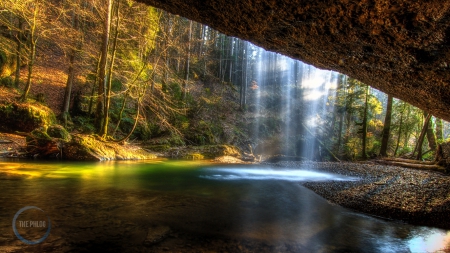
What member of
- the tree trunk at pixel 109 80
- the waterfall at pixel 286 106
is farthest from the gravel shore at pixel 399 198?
the waterfall at pixel 286 106

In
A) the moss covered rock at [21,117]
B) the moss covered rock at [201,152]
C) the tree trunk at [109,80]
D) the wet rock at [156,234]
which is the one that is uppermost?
the tree trunk at [109,80]

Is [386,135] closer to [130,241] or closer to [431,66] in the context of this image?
[431,66]

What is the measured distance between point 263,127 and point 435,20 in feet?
91.0

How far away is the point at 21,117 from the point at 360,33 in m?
16.4

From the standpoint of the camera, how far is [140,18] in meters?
12.8

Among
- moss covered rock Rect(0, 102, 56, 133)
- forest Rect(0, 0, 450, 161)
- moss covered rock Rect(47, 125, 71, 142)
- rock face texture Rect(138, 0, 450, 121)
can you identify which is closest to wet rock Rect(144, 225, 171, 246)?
rock face texture Rect(138, 0, 450, 121)

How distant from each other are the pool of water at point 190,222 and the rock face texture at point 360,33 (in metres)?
2.60

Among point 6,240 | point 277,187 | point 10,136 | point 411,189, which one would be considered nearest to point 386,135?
point 411,189

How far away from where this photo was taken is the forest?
1296cm

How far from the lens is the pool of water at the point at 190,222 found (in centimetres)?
333

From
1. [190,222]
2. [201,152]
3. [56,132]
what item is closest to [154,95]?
[56,132]

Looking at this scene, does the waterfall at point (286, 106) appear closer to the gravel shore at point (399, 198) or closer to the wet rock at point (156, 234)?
the gravel shore at point (399, 198)

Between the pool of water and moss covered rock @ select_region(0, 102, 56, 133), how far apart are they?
25.8 feet

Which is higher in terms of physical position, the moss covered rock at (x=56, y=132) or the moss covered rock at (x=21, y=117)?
the moss covered rock at (x=21, y=117)
